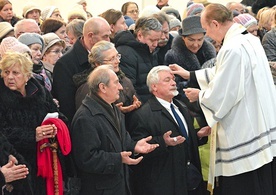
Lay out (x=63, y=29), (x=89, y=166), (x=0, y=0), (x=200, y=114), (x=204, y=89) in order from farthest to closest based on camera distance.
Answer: (x=0, y=0), (x=63, y=29), (x=200, y=114), (x=204, y=89), (x=89, y=166)

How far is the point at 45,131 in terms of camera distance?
19.2 ft

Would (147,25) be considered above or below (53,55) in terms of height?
above

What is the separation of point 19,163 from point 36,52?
1.70 m

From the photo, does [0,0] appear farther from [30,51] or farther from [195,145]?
[195,145]

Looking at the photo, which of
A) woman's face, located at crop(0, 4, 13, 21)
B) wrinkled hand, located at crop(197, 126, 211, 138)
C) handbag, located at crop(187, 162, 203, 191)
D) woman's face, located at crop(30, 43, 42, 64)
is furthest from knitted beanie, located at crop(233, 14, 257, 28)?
woman's face, located at crop(0, 4, 13, 21)

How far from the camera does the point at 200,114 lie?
7.08 metres

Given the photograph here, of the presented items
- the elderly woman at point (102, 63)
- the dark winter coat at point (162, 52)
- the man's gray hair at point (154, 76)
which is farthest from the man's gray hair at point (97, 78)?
the dark winter coat at point (162, 52)

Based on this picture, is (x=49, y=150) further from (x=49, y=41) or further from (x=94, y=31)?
(x=49, y=41)

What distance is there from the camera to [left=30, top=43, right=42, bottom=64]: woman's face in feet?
23.1

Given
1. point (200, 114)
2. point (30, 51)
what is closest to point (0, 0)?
point (30, 51)

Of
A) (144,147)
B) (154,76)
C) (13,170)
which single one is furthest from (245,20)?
(13,170)

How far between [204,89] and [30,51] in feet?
5.52

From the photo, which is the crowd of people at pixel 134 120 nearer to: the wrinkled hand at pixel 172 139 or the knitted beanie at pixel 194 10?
the wrinkled hand at pixel 172 139

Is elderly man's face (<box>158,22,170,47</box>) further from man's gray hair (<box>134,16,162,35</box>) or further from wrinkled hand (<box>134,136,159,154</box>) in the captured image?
wrinkled hand (<box>134,136,159,154</box>)
